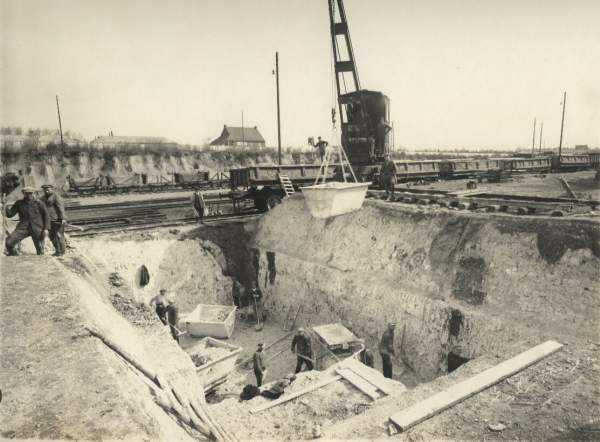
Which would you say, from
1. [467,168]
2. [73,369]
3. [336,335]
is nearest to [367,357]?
[336,335]

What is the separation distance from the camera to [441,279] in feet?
29.7

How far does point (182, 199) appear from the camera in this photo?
22.7 m

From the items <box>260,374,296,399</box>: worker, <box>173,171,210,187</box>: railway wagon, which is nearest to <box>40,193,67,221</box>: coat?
<box>260,374,296,399</box>: worker

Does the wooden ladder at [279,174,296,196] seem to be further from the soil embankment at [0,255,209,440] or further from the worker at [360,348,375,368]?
the soil embankment at [0,255,209,440]

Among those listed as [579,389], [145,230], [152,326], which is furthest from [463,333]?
[145,230]

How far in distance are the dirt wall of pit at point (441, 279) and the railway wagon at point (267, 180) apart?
358 centimetres

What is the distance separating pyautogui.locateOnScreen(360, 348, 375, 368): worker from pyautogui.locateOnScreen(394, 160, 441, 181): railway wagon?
12.4m

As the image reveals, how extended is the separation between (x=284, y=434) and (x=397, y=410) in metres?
2.17

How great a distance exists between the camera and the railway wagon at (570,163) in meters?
29.3

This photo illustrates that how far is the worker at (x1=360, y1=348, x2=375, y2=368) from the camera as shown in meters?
8.92

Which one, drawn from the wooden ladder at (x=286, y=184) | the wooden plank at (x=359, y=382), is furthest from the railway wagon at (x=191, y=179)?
the wooden plank at (x=359, y=382)

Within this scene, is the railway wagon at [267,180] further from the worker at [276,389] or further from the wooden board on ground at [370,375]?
the worker at [276,389]

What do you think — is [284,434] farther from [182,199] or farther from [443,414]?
[182,199]

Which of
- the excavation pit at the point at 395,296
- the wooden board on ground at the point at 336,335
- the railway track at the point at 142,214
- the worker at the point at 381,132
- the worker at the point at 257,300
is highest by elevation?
the worker at the point at 381,132
